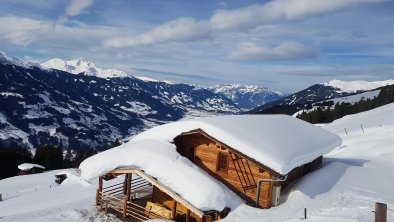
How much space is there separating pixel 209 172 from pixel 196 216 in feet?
10.6

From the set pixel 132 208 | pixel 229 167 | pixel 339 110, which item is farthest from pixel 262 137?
pixel 339 110

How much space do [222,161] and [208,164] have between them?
1018 millimetres

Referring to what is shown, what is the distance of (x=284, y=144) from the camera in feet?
90.7

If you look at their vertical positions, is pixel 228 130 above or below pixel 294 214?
above

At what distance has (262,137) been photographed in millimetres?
27391

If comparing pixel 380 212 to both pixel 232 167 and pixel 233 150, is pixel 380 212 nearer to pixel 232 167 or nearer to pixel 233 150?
pixel 233 150

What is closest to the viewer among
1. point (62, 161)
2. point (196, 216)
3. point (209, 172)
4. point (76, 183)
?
point (196, 216)

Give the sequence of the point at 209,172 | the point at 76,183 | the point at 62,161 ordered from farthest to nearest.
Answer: the point at 62,161 < the point at 76,183 < the point at 209,172

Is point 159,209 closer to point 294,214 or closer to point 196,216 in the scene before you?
point 196,216

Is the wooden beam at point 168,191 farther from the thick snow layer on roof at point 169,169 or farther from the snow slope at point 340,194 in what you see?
the snow slope at point 340,194

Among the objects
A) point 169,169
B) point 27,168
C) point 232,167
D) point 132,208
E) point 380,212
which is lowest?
point 27,168

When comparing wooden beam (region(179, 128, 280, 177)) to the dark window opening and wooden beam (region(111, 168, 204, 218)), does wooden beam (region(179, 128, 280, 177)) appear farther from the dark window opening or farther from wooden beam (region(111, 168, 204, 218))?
wooden beam (region(111, 168, 204, 218))

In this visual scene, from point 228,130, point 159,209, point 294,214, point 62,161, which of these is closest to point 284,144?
point 228,130

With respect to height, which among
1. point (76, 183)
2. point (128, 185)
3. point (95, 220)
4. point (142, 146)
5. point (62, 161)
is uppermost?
point (142, 146)
